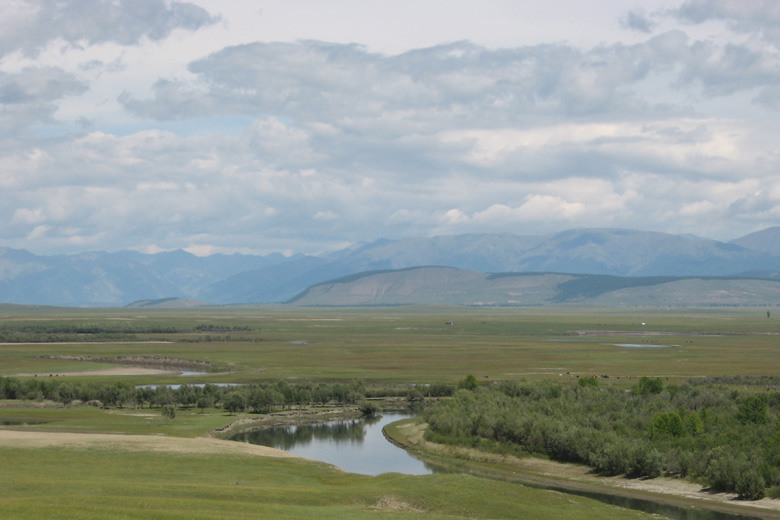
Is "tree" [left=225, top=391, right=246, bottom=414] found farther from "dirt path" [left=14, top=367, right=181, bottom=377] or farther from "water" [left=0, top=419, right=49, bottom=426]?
"dirt path" [left=14, top=367, right=181, bottom=377]

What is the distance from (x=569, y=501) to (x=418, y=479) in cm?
916

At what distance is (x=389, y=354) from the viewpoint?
157000 millimetres

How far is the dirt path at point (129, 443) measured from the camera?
189 feet

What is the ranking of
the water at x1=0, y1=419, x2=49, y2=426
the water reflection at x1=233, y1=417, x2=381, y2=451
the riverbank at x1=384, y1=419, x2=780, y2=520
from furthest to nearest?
the water at x1=0, y1=419, x2=49, y2=426 → the water reflection at x1=233, y1=417, x2=381, y2=451 → the riverbank at x1=384, y1=419, x2=780, y2=520

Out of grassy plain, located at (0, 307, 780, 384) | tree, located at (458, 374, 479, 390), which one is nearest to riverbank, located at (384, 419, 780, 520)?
tree, located at (458, 374, 479, 390)

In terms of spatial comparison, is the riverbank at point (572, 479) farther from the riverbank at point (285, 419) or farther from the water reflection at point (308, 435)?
the riverbank at point (285, 419)

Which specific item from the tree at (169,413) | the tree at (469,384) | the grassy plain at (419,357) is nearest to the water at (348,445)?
the tree at (169,413)

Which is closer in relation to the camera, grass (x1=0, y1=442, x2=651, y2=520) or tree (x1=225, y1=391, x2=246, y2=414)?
grass (x1=0, y1=442, x2=651, y2=520)

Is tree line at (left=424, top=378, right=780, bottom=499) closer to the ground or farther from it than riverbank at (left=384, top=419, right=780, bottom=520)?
farther from it

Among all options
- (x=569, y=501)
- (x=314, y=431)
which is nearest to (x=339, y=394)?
(x=314, y=431)

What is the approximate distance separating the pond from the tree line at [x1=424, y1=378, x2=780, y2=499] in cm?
443

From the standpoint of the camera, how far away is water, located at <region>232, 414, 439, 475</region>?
64562mm

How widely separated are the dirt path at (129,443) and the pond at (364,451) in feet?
24.0

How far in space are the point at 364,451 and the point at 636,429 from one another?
22487 mm
